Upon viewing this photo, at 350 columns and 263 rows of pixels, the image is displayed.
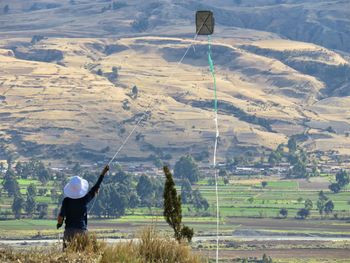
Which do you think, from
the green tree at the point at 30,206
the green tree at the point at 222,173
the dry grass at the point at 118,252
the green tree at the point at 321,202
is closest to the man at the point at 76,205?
the dry grass at the point at 118,252

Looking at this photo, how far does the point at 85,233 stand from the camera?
17250 mm

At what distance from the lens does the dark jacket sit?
1748cm

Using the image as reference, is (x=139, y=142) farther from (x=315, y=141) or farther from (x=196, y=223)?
(x=196, y=223)

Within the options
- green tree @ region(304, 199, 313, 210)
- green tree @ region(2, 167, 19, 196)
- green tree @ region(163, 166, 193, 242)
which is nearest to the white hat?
green tree @ region(163, 166, 193, 242)

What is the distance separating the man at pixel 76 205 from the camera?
1745cm

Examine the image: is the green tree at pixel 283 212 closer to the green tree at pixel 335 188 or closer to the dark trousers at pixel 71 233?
the green tree at pixel 335 188

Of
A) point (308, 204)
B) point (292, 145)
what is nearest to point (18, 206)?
point (308, 204)

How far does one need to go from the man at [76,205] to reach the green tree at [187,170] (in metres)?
123

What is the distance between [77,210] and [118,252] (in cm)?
142

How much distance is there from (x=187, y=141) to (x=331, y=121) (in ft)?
94.4

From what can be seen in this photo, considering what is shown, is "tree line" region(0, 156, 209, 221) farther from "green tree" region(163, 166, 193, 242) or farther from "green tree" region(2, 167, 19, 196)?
"green tree" region(163, 166, 193, 242)

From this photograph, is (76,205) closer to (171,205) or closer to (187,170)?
(171,205)

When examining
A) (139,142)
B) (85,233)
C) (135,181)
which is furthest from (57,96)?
(85,233)

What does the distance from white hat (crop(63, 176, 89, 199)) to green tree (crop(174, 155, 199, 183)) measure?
402ft
